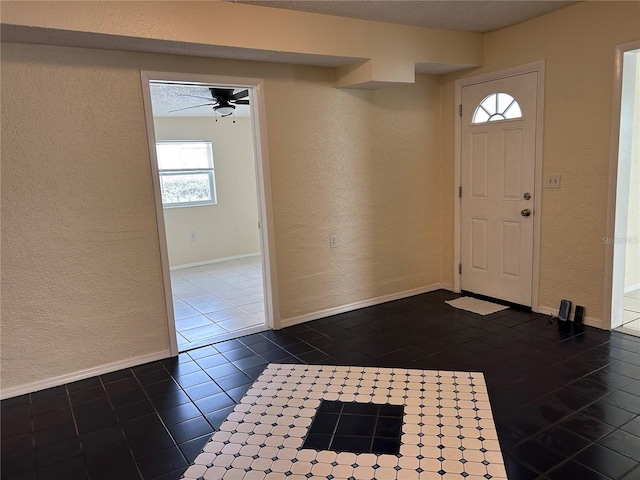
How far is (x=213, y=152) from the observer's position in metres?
6.87

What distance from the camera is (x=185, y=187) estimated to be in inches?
265

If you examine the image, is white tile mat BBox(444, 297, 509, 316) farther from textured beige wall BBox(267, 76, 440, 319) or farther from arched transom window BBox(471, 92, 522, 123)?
arched transom window BBox(471, 92, 522, 123)

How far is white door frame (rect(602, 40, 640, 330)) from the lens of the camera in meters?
3.20

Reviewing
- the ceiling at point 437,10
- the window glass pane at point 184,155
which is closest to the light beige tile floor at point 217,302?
the window glass pane at point 184,155

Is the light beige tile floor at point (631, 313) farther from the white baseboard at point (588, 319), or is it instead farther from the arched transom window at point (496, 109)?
the arched transom window at point (496, 109)

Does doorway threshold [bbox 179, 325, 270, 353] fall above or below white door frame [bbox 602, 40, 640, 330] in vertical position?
below

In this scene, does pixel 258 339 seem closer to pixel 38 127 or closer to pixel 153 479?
pixel 153 479

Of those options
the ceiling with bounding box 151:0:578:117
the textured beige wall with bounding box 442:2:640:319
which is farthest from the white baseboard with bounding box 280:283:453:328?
the ceiling with bounding box 151:0:578:117

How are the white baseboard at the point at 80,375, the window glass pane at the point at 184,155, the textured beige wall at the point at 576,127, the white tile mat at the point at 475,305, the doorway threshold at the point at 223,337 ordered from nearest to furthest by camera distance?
the white baseboard at the point at 80,375 → the textured beige wall at the point at 576,127 → the doorway threshold at the point at 223,337 → the white tile mat at the point at 475,305 → the window glass pane at the point at 184,155

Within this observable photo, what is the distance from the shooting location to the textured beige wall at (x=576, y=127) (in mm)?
3289

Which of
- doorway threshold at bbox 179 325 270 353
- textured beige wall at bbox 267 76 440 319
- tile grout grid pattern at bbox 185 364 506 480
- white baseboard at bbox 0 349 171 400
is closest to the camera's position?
tile grout grid pattern at bbox 185 364 506 480

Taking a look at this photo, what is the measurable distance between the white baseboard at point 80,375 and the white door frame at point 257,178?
0.16 metres

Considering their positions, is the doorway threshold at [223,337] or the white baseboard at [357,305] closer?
the doorway threshold at [223,337]

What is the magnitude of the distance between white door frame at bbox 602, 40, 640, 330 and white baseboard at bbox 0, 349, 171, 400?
10.9 ft
